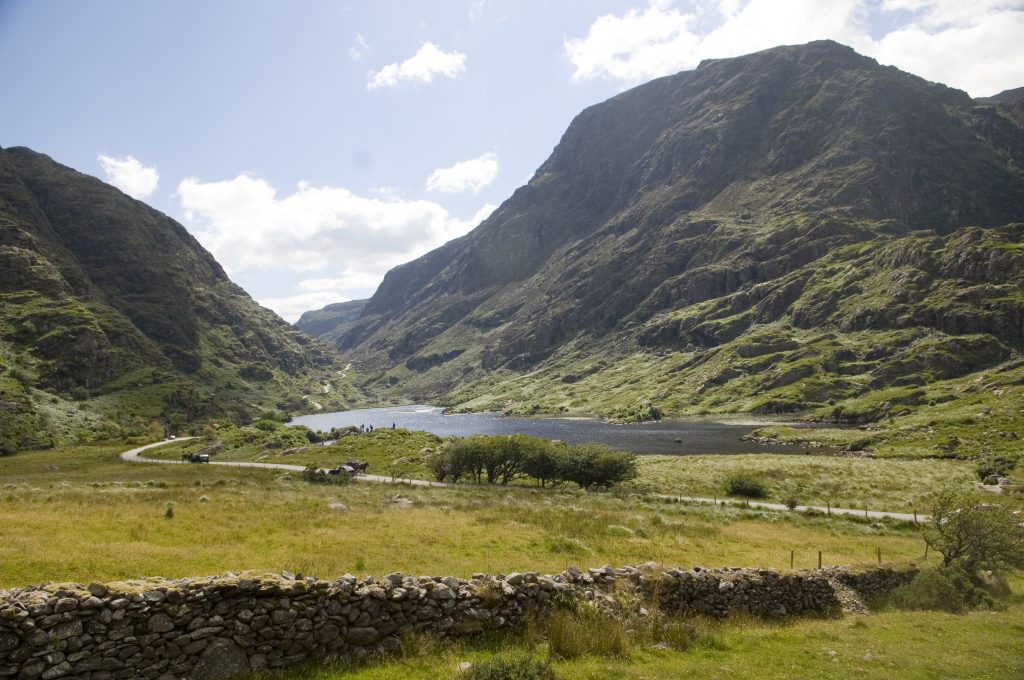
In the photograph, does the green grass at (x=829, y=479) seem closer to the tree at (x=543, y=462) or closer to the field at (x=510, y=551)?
the tree at (x=543, y=462)

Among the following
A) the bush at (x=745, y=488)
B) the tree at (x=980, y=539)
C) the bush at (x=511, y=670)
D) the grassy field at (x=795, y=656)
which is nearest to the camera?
the bush at (x=511, y=670)

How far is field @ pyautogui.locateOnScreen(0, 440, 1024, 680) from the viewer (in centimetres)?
1380

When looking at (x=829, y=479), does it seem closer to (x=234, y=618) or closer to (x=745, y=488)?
(x=745, y=488)

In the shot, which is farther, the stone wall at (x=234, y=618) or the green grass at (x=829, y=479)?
the green grass at (x=829, y=479)

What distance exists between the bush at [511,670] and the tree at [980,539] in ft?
79.5

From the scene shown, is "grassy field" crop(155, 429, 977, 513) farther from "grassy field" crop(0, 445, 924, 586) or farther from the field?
"grassy field" crop(0, 445, 924, 586)

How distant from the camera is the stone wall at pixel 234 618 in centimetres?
1048

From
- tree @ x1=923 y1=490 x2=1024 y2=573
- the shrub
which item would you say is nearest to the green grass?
the shrub

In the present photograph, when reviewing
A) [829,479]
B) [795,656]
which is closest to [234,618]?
[795,656]

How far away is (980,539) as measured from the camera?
25328 mm

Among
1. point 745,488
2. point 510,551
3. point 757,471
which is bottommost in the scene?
point 757,471

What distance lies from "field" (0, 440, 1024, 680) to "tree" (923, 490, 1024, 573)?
7.47 ft

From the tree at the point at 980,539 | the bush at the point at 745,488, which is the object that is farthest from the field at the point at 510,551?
the bush at the point at 745,488

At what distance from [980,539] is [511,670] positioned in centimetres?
2630
